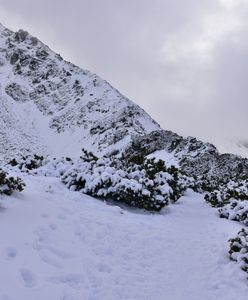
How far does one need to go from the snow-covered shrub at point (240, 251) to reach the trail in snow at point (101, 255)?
0.15 meters

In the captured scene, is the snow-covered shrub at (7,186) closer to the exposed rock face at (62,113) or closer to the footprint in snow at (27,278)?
the footprint in snow at (27,278)

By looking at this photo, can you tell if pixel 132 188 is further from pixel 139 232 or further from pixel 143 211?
pixel 139 232

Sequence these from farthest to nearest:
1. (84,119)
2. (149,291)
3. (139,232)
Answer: (84,119) → (139,232) → (149,291)

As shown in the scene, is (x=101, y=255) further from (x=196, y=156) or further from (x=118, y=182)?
(x=196, y=156)

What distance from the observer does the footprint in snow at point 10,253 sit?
21.3ft

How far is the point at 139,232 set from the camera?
1012 centimetres

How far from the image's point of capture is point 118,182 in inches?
505

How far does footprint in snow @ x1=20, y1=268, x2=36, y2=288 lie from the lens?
6031 millimetres

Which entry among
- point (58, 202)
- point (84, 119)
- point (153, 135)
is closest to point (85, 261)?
point (58, 202)

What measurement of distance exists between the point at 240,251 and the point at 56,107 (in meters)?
58.7

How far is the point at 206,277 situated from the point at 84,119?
5227cm

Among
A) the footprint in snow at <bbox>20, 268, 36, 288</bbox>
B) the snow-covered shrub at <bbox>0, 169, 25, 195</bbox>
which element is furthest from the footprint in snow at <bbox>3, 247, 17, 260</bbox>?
the snow-covered shrub at <bbox>0, 169, 25, 195</bbox>

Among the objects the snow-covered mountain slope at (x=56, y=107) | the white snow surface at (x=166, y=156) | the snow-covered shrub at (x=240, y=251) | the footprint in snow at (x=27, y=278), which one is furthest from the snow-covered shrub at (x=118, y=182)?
the snow-covered mountain slope at (x=56, y=107)

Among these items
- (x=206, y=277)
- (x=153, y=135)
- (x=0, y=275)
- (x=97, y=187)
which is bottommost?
(x=0, y=275)
